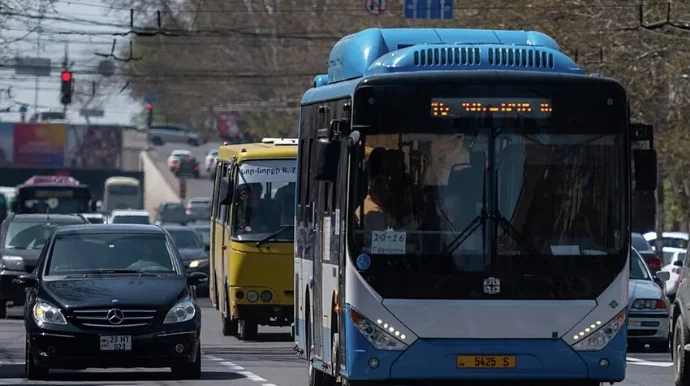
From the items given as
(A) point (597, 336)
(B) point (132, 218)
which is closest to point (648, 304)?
(A) point (597, 336)

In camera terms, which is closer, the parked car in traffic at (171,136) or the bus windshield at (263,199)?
the bus windshield at (263,199)

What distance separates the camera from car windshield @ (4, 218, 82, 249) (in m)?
32.1

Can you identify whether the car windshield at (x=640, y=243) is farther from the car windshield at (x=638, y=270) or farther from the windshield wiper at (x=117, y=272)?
the windshield wiper at (x=117, y=272)

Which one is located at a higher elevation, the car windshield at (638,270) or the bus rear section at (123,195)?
the car windshield at (638,270)

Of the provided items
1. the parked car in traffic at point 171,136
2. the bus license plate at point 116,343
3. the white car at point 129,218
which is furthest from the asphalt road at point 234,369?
the parked car in traffic at point 171,136

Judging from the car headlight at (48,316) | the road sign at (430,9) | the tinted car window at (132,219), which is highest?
the road sign at (430,9)

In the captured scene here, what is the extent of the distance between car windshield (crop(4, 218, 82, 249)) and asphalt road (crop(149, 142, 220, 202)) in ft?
252

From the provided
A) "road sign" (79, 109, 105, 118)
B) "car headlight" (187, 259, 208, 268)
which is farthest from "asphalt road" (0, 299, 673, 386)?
"road sign" (79, 109, 105, 118)

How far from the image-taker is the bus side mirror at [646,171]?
44.7ft

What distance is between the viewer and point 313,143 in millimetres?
16172

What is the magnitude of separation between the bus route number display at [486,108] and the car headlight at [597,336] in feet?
5.23

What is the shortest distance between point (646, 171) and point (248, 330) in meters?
13.6

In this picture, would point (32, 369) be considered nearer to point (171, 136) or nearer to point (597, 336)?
point (597, 336)

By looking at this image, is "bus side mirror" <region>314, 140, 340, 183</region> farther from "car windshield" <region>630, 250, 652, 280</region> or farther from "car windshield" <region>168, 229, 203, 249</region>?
"car windshield" <region>168, 229, 203, 249</region>
